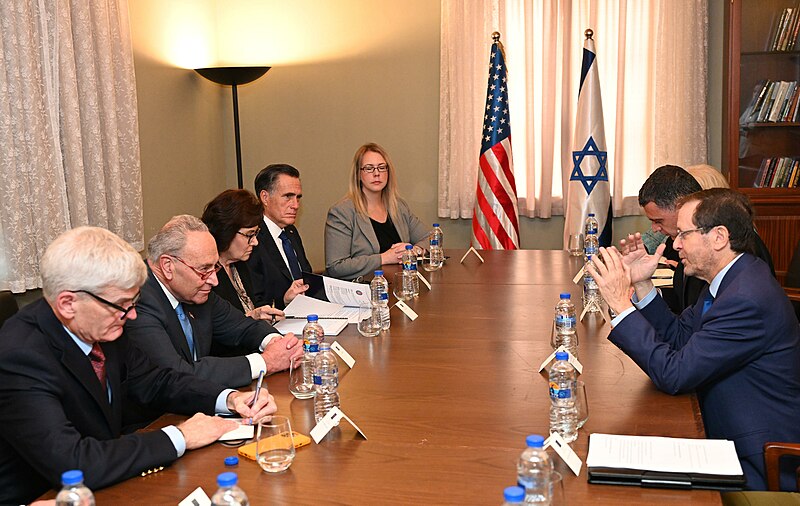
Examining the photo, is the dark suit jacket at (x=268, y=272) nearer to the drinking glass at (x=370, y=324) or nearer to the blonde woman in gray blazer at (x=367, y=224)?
the blonde woman in gray blazer at (x=367, y=224)

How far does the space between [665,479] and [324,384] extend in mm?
923

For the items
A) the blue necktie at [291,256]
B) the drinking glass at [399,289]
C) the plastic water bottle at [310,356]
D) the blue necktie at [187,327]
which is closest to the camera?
the plastic water bottle at [310,356]

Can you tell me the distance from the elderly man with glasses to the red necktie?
354 mm

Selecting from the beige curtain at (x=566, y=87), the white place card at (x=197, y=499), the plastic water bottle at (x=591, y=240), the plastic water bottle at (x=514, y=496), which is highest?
the beige curtain at (x=566, y=87)

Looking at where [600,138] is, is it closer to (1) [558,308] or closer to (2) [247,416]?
(1) [558,308]

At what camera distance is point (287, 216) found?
4445 mm

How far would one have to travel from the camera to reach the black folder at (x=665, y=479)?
1772 millimetres

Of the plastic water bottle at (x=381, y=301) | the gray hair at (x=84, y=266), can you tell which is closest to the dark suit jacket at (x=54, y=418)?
the gray hair at (x=84, y=266)

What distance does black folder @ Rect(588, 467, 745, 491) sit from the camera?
5.82 ft

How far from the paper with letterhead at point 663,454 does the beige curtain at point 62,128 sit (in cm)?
326

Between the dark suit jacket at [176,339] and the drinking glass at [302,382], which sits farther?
the dark suit jacket at [176,339]

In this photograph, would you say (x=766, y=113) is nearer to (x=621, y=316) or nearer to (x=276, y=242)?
(x=276, y=242)

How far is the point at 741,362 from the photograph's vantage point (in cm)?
241

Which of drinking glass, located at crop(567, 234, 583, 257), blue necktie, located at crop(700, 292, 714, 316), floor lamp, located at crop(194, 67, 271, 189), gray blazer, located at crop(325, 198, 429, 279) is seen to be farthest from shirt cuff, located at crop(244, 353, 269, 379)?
floor lamp, located at crop(194, 67, 271, 189)
